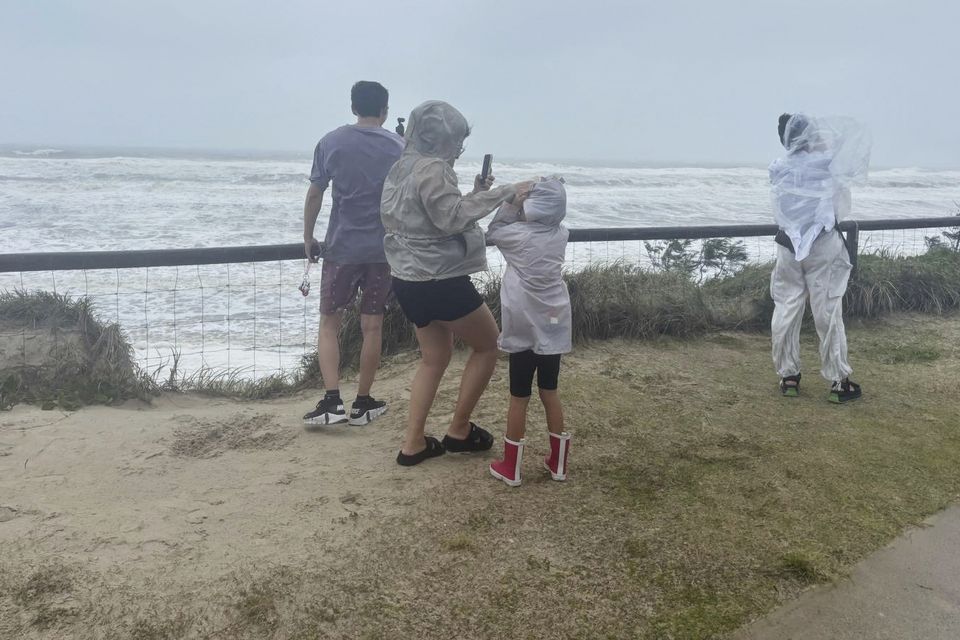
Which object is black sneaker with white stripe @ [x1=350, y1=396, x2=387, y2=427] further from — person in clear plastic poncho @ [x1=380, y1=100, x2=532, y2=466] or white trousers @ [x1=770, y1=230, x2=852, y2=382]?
white trousers @ [x1=770, y1=230, x2=852, y2=382]

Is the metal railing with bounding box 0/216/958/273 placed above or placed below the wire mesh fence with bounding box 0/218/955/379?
above

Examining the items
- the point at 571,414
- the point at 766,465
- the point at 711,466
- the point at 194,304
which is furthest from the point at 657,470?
the point at 194,304

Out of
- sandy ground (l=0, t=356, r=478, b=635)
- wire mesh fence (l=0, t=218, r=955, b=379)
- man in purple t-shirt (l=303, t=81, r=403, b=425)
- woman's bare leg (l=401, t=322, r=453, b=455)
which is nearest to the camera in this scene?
sandy ground (l=0, t=356, r=478, b=635)

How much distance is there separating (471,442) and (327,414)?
92 centimetres

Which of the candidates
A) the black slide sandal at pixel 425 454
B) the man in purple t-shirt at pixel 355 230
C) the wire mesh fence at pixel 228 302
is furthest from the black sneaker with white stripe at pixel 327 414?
the wire mesh fence at pixel 228 302

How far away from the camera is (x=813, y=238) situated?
463 centimetres

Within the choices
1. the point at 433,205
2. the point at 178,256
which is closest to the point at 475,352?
the point at 433,205

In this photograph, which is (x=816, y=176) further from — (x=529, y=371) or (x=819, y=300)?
(x=529, y=371)

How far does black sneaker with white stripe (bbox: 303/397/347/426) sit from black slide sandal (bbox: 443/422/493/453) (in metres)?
0.75

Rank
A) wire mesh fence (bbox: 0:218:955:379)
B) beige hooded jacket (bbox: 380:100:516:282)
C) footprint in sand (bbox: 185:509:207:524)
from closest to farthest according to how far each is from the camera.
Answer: footprint in sand (bbox: 185:509:207:524)
beige hooded jacket (bbox: 380:100:516:282)
wire mesh fence (bbox: 0:218:955:379)

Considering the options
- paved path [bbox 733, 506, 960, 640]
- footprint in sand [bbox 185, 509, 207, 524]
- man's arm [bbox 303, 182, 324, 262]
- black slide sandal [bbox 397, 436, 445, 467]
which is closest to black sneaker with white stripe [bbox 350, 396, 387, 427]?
black slide sandal [bbox 397, 436, 445, 467]

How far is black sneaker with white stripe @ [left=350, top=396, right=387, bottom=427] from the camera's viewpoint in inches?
173

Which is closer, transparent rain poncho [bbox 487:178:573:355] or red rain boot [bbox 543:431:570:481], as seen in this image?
transparent rain poncho [bbox 487:178:573:355]

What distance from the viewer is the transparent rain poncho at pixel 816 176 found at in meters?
4.65
